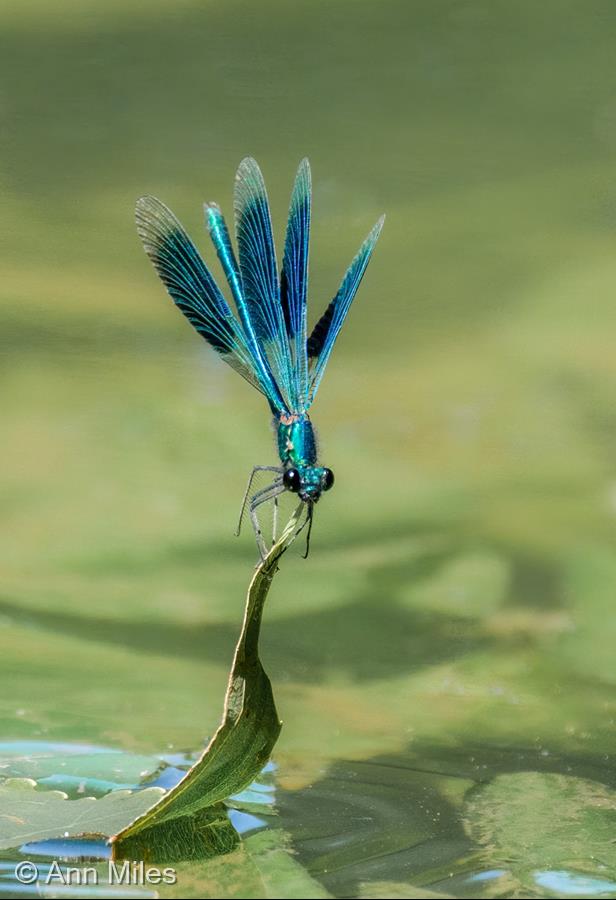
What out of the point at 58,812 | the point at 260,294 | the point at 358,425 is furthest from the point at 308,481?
the point at 358,425

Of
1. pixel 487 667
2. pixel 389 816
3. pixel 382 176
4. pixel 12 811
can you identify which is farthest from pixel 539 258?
pixel 12 811

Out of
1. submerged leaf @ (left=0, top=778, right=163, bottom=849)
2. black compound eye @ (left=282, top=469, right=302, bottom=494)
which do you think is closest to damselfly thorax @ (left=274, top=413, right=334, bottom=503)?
black compound eye @ (left=282, top=469, right=302, bottom=494)

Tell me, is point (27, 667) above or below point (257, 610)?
above

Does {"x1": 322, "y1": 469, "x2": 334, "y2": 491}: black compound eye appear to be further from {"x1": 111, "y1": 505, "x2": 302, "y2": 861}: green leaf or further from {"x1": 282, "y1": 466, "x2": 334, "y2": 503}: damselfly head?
{"x1": 111, "y1": 505, "x2": 302, "y2": 861}: green leaf

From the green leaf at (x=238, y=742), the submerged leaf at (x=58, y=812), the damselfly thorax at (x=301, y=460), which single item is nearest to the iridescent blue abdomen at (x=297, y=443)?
the damselfly thorax at (x=301, y=460)

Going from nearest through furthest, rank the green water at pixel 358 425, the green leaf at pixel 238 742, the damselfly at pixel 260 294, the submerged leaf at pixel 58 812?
the green leaf at pixel 238 742, the submerged leaf at pixel 58 812, the damselfly at pixel 260 294, the green water at pixel 358 425

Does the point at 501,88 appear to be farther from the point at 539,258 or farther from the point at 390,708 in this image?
the point at 390,708

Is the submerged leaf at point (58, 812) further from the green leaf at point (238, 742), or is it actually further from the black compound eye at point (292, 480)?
the black compound eye at point (292, 480)
